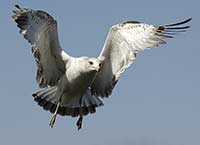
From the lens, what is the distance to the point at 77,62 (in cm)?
2884

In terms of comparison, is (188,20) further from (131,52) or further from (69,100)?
(69,100)

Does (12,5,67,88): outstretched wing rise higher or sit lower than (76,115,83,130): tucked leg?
higher

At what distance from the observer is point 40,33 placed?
28.5 m

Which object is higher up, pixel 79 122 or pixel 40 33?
pixel 40 33

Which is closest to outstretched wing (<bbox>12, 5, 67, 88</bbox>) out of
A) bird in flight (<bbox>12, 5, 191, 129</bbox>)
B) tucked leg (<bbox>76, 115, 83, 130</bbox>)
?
bird in flight (<bbox>12, 5, 191, 129</bbox>)

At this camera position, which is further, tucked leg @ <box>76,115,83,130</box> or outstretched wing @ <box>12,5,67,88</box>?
tucked leg @ <box>76,115,83,130</box>

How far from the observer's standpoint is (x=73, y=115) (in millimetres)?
29719

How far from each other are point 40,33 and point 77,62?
1.19 meters

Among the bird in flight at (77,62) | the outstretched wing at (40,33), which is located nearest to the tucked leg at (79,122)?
the bird in flight at (77,62)

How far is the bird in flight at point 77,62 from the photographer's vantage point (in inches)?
1122

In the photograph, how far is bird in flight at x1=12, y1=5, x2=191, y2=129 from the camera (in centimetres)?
2850

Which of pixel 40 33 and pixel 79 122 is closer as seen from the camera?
pixel 40 33

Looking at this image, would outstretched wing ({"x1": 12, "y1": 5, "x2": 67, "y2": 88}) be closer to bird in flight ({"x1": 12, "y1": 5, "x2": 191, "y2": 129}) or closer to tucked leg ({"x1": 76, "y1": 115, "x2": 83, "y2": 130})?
bird in flight ({"x1": 12, "y1": 5, "x2": 191, "y2": 129})

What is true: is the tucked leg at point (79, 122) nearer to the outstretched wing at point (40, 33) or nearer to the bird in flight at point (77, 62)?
the bird in flight at point (77, 62)
